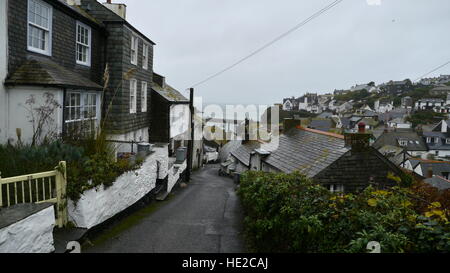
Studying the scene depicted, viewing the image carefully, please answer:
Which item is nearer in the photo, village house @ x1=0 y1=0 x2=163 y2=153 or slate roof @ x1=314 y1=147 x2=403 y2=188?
village house @ x1=0 y1=0 x2=163 y2=153

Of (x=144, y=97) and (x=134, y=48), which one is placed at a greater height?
(x=134, y=48)

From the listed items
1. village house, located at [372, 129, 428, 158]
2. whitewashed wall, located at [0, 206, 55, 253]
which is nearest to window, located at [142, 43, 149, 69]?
whitewashed wall, located at [0, 206, 55, 253]

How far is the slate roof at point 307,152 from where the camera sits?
1552 cm

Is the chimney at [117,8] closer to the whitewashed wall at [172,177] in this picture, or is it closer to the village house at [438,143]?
the whitewashed wall at [172,177]

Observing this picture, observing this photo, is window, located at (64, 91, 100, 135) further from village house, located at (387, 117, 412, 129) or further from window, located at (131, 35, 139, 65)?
village house, located at (387, 117, 412, 129)

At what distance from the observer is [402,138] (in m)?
67.2

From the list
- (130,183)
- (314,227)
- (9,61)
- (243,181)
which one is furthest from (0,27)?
(314,227)

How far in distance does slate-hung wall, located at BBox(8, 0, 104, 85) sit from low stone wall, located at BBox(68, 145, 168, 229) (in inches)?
198

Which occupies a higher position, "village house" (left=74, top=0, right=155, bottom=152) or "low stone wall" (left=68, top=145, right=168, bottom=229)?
"village house" (left=74, top=0, right=155, bottom=152)

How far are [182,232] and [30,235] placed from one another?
156 inches

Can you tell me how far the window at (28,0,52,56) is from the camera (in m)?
11.0

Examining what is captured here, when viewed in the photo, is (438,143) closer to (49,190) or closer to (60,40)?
(60,40)

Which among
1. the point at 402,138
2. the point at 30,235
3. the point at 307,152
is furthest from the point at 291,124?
the point at 402,138
